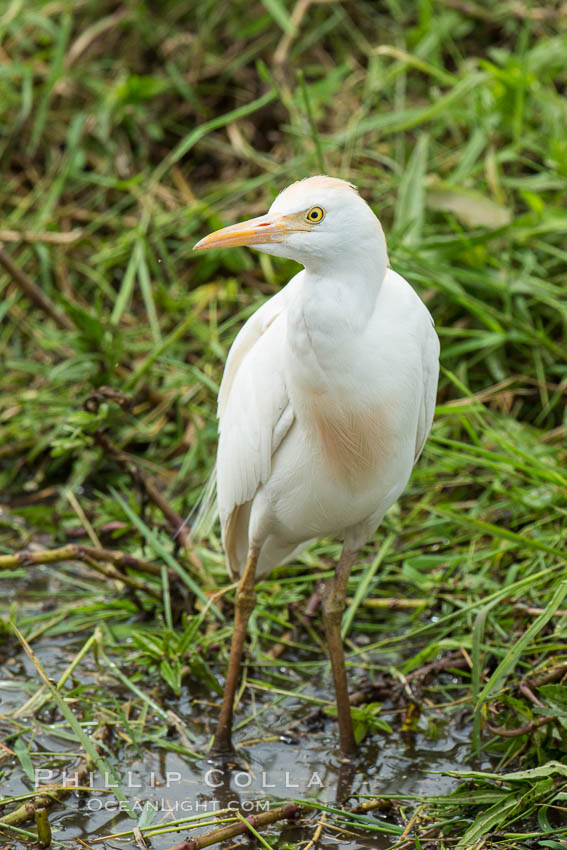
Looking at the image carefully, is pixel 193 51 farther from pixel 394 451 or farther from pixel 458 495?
pixel 394 451

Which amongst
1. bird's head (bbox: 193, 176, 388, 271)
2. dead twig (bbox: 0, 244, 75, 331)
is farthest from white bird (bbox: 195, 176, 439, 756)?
dead twig (bbox: 0, 244, 75, 331)

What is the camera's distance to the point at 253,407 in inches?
95.9

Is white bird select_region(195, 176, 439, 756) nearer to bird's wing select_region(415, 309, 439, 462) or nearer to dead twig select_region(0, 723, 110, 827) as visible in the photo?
bird's wing select_region(415, 309, 439, 462)

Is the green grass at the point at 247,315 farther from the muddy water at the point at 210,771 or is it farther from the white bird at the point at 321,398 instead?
the white bird at the point at 321,398

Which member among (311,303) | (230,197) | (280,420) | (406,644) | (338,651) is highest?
(311,303)

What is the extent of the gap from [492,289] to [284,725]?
1.74 m

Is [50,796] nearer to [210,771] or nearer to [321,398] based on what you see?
[210,771]

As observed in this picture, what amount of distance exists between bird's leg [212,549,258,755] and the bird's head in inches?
34.3

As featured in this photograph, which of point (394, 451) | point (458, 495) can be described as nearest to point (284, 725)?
point (394, 451)

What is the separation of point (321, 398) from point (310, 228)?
38cm

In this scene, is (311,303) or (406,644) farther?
(406,644)

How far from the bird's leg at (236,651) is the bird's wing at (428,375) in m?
0.51

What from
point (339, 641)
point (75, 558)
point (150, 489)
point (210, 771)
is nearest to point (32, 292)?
point (150, 489)

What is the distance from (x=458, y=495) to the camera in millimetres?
3412
